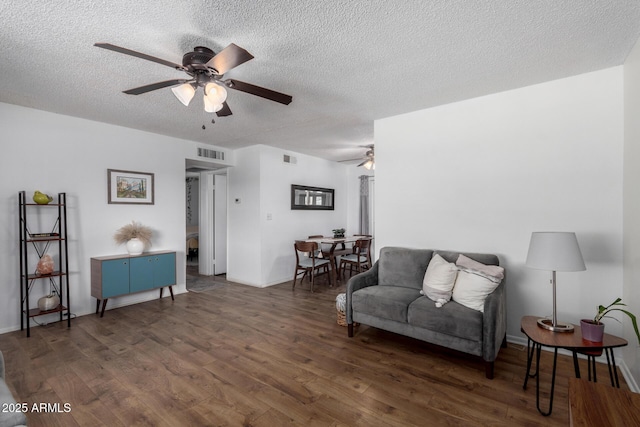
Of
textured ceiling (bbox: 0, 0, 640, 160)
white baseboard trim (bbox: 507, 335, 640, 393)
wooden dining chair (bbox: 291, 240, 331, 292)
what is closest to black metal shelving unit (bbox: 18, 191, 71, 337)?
textured ceiling (bbox: 0, 0, 640, 160)

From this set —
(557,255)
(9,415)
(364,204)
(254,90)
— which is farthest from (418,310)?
(364,204)

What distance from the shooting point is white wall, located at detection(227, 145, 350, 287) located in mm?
5223

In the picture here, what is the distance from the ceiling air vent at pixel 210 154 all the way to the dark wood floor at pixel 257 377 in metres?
2.77

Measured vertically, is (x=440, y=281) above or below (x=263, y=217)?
below

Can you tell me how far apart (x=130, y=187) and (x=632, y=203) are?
5.41 meters

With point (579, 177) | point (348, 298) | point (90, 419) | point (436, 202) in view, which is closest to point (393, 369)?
point (348, 298)

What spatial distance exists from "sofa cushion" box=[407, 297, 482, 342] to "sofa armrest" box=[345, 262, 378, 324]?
626 mm

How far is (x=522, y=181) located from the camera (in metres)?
2.90

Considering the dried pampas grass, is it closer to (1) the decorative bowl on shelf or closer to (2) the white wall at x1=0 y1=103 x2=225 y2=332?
(2) the white wall at x1=0 y1=103 x2=225 y2=332

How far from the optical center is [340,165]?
7.15 m

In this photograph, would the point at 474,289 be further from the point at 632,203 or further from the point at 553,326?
the point at 632,203

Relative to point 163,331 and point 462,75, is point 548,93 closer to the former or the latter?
point 462,75

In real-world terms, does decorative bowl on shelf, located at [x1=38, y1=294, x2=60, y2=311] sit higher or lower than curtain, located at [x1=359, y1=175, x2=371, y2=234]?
lower

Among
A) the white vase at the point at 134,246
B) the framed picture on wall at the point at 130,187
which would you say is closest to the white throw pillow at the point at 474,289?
the white vase at the point at 134,246
